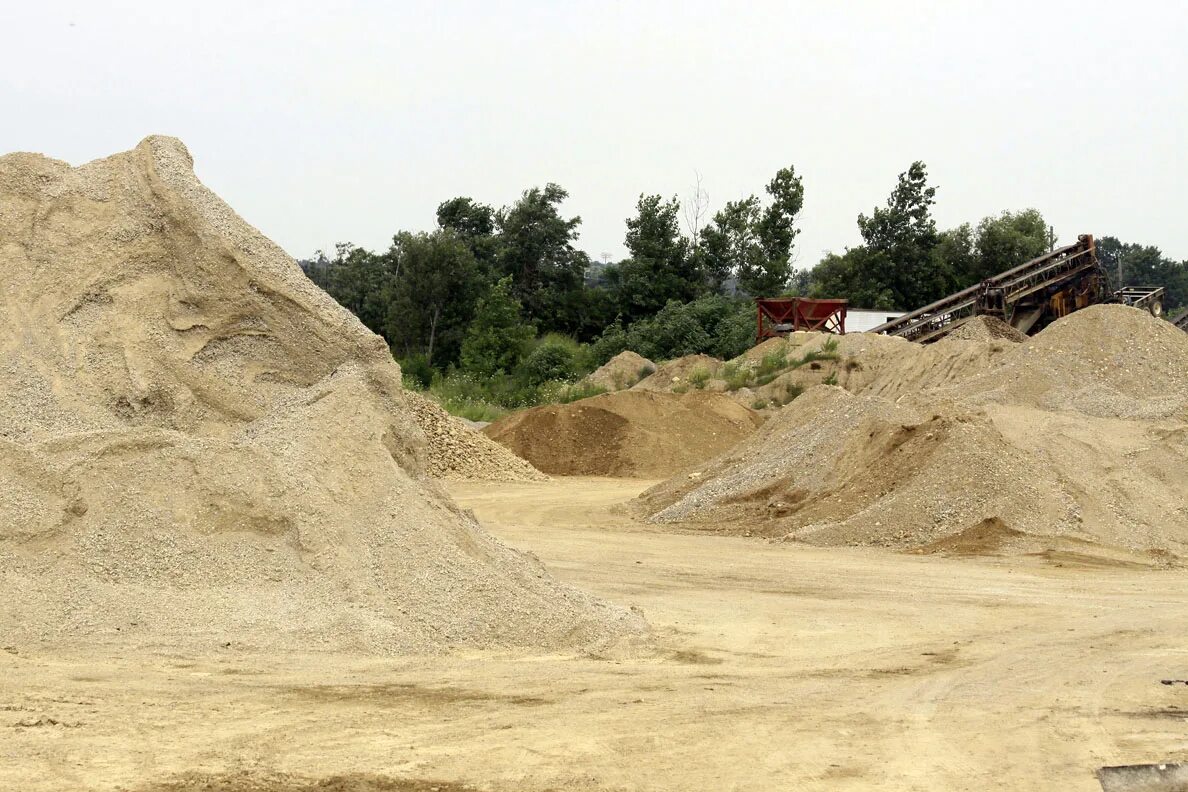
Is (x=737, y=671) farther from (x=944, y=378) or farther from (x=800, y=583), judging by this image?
(x=944, y=378)

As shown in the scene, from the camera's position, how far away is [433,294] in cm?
5622

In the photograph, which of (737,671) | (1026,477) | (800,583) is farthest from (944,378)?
(737,671)

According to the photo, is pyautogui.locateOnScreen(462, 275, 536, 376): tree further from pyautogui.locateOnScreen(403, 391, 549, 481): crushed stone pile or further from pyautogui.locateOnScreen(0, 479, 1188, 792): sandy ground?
pyautogui.locateOnScreen(0, 479, 1188, 792): sandy ground

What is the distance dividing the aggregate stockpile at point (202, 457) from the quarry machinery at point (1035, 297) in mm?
29696

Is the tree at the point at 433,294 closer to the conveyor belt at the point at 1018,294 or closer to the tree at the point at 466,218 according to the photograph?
the tree at the point at 466,218

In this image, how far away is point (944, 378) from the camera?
30.0 metres

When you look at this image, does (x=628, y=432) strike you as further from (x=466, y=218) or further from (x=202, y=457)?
(x=466, y=218)

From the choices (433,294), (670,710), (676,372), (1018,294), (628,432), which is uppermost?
(433,294)

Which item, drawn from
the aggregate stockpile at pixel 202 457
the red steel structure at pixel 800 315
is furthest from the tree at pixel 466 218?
the aggregate stockpile at pixel 202 457

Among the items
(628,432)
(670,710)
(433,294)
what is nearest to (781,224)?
(433,294)

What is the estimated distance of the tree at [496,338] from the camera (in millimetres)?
49500

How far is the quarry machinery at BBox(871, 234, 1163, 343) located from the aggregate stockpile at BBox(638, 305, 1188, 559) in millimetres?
13288

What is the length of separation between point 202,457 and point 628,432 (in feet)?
70.1

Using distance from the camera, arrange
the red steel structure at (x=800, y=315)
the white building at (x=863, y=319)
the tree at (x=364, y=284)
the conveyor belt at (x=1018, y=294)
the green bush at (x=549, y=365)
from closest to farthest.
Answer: the conveyor belt at (x=1018, y=294)
the red steel structure at (x=800, y=315)
the green bush at (x=549, y=365)
the white building at (x=863, y=319)
the tree at (x=364, y=284)
